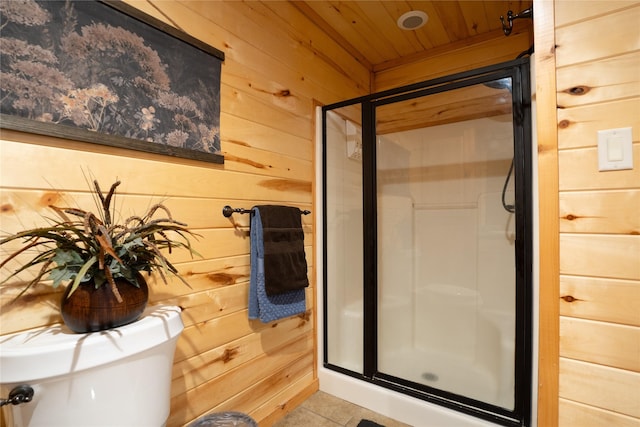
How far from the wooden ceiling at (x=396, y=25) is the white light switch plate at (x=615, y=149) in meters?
1.47

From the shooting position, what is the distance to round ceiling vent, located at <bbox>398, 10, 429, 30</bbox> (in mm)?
2006

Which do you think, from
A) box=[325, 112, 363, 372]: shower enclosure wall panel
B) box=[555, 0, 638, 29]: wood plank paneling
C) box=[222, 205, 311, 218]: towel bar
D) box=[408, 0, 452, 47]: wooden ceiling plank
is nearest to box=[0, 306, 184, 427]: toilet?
box=[222, 205, 311, 218]: towel bar

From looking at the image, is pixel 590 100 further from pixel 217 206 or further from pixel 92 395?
pixel 92 395

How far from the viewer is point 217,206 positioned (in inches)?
55.1

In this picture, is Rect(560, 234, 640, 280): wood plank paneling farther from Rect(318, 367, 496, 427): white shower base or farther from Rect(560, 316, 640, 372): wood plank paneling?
Rect(318, 367, 496, 427): white shower base

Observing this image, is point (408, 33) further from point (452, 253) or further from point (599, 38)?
point (452, 253)

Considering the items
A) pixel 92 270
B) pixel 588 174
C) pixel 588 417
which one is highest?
pixel 588 174

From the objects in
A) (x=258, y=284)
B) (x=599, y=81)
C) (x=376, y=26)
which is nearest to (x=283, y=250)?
(x=258, y=284)

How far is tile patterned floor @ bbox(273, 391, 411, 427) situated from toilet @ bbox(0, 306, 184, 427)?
102 centimetres

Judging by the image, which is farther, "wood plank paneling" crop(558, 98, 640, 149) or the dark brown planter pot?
"wood plank paneling" crop(558, 98, 640, 149)

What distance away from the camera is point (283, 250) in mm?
1638

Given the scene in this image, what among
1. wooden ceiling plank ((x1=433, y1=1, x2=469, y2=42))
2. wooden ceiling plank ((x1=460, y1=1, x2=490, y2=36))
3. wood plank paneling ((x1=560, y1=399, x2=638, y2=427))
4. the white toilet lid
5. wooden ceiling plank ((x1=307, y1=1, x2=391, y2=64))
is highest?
wooden ceiling plank ((x1=433, y1=1, x2=469, y2=42))

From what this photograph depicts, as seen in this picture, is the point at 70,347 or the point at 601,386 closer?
the point at 70,347

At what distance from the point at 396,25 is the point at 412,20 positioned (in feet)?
0.36
